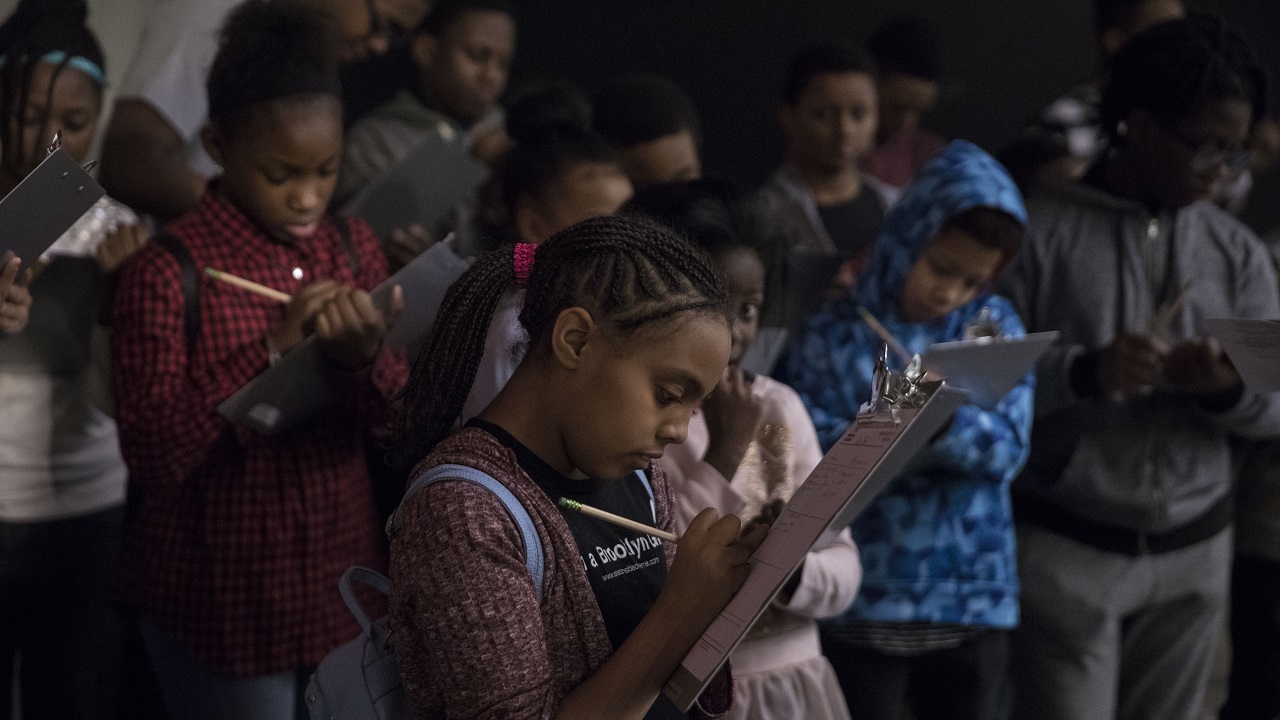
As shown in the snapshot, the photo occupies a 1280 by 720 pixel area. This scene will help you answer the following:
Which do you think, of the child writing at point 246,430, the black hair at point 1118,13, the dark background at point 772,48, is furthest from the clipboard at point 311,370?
the dark background at point 772,48

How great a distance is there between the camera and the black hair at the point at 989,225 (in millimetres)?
2459

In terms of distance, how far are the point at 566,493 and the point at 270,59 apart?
1114 mm

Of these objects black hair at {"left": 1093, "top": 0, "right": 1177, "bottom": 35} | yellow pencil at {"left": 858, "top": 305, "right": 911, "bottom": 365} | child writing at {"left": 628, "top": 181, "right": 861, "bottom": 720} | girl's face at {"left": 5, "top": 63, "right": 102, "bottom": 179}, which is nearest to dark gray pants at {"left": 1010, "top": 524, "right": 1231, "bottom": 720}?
yellow pencil at {"left": 858, "top": 305, "right": 911, "bottom": 365}

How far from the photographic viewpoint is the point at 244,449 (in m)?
1.95

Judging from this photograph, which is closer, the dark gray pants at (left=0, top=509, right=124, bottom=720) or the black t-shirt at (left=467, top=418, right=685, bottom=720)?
the black t-shirt at (left=467, top=418, right=685, bottom=720)

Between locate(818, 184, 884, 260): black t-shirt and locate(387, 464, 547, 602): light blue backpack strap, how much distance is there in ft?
6.79

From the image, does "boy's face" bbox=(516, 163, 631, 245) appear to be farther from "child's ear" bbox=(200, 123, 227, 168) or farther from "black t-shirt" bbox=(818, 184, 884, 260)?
"black t-shirt" bbox=(818, 184, 884, 260)

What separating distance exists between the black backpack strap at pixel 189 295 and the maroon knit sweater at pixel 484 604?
0.79m

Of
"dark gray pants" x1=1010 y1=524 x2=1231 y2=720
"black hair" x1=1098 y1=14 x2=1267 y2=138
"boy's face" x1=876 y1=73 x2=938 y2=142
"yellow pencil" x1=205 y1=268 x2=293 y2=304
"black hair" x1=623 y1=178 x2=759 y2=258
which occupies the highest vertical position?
"black hair" x1=1098 y1=14 x2=1267 y2=138

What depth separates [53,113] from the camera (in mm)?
2125

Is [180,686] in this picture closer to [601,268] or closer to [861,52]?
[601,268]

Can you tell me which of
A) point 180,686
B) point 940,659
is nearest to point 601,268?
point 180,686

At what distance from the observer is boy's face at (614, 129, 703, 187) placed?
2.84 meters

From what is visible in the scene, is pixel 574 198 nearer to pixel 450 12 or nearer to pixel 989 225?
pixel 989 225
